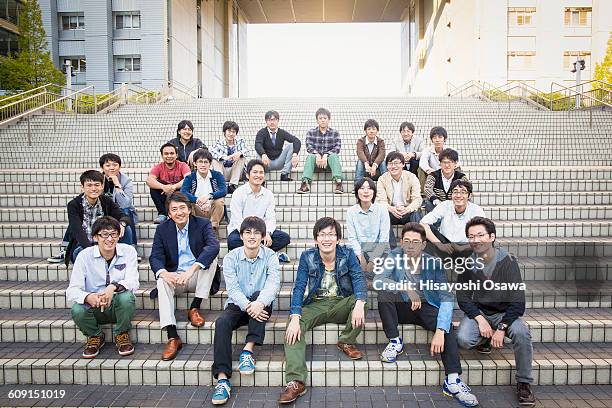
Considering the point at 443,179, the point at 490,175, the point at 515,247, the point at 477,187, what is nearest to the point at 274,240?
the point at 443,179

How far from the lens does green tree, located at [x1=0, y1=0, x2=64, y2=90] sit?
→ 70.7 feet

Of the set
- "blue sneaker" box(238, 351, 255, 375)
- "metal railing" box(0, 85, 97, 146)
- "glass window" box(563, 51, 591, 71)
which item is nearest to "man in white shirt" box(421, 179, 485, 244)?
"blue sneaker" box(238, 351, 255, 375)

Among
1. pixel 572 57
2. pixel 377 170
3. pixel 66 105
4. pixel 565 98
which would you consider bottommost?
pixel 377 170

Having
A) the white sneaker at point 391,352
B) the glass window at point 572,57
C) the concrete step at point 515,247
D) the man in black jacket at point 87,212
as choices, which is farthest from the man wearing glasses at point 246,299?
the glass window at point 572,57

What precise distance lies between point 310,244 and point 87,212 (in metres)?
2.37

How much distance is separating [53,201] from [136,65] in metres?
20.8

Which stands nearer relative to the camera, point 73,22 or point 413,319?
point 413,319

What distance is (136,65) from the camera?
2467 centimetres

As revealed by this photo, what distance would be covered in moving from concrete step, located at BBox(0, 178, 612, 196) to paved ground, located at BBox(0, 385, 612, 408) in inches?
134

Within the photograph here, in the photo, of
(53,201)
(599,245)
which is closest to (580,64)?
(599,245)

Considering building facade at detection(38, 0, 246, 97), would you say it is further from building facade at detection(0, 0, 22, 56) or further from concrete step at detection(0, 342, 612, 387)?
concrete step at detection(0, 342, 612, 387)

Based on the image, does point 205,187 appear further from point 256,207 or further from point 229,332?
point 229,332

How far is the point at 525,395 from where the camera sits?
315cm

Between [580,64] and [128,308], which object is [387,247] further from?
[580,64]
